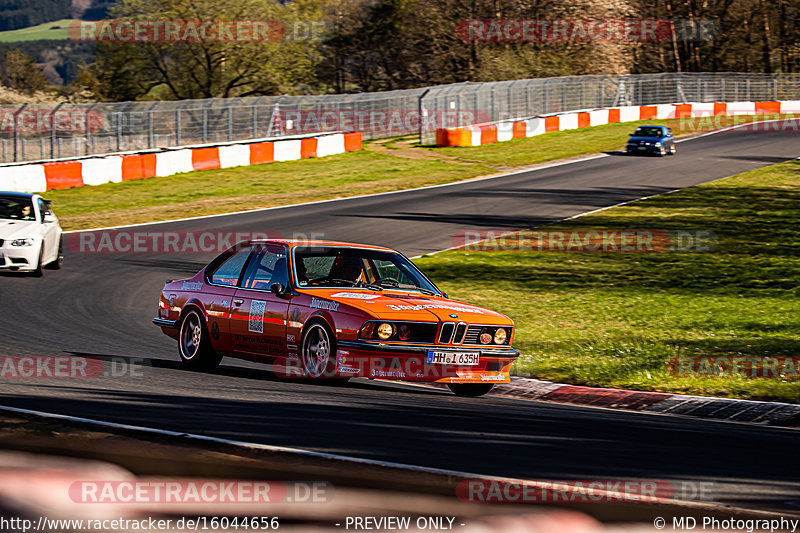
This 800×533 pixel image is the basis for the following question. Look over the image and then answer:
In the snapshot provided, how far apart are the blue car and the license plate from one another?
32.4m

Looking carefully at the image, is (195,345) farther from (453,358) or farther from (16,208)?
(16,208)

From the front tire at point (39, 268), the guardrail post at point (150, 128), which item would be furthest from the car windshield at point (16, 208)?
the guardrail post at point (150, 128)

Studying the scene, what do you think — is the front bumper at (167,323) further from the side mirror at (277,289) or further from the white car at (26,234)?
the white car at (26,234)

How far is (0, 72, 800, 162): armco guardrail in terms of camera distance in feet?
112

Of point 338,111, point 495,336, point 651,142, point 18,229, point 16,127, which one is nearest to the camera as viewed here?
point 495,336

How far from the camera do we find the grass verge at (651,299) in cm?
1142

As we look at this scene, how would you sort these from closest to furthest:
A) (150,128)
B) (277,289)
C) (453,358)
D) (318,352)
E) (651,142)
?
(453,358)
(318,352)
(277,289)
(150,128)
(651,142)

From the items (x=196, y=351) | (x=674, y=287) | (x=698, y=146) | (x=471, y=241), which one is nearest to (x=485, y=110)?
(x=698, y=146)

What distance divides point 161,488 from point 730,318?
1073 cm

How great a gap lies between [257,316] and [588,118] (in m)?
43.8

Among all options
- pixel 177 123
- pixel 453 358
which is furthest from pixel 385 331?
pixel 177 123

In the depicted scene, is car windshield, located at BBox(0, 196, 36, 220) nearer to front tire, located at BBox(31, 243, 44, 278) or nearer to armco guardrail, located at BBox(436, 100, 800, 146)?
front tire, located at BBox(31, 243, 44, 278)

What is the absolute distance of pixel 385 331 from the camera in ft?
30.4

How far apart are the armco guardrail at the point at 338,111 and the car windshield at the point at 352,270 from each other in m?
24.0
